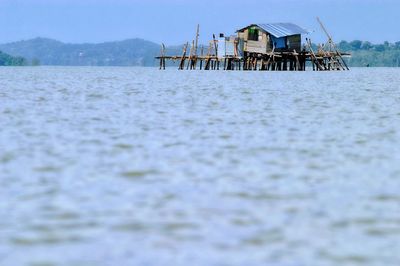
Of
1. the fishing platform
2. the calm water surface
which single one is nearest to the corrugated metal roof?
the fishing platform

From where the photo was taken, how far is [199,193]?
469 inches

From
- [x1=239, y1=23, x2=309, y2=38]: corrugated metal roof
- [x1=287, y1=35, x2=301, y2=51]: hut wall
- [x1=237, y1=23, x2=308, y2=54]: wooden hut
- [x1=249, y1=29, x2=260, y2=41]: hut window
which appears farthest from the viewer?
[x1=287, y1=35, x2=301, y2=51]: hut wall

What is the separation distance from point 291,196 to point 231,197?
2.88 ft

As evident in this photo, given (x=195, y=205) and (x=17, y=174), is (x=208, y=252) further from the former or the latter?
(x=17, y=174)

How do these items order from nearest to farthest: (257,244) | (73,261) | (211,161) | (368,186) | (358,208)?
(73,261)
(257,244)
(358,208)
(368,186)
(211,161)

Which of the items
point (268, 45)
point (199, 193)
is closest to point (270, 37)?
point (268, 45)

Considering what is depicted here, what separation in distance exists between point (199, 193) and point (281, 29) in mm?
71400

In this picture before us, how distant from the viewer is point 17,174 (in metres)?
13.7

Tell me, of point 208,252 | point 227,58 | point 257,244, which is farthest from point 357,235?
point 227,58

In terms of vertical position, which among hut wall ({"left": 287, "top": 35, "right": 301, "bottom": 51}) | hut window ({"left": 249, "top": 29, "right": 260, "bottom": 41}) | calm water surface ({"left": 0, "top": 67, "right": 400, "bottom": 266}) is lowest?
calm water surface ({"left": 0, "top": 67, "right": 400, "bottom": 266})

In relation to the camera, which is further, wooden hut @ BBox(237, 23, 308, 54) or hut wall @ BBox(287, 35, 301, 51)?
hut wall @ BBox(287, 35, 301, 51)

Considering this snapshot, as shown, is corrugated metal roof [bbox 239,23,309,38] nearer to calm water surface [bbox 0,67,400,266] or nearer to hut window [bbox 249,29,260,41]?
hut window [bbox 249,29,260,41]

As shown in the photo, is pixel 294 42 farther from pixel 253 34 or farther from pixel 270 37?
pixel 253 34

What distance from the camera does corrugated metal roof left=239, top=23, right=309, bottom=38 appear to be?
263 feet
